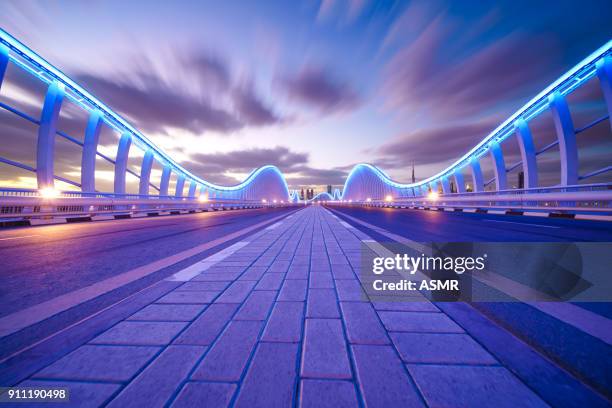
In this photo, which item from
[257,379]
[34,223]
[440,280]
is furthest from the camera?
[34,223]

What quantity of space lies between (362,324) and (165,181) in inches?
1182

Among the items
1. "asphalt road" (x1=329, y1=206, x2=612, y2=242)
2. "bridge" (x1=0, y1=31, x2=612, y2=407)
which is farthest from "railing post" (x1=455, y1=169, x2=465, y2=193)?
"bridge" (x1=0, y1=31, x2=612, y2=407)

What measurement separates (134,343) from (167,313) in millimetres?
451

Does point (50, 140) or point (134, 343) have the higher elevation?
point (50, 140)

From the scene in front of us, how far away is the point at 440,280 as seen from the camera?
2.95 m

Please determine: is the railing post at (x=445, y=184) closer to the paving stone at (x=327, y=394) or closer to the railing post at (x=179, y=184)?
the railing post at (x=179, y=184)

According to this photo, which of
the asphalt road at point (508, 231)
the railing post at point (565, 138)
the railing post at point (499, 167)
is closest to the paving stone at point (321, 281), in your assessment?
the asphalt road at point (508, 231)

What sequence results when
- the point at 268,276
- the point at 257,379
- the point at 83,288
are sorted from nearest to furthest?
the point at 257,379 → the point at 83,288 → the point at 268,276

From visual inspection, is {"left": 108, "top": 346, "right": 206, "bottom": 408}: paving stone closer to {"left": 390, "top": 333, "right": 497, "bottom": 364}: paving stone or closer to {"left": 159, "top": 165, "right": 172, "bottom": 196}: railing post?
{"left": 390, "top": 333, "right": 497, "bottom": 364}: paving stone

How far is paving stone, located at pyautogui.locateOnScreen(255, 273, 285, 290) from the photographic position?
277 centimetres

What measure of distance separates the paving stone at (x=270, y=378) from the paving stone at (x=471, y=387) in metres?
0.67

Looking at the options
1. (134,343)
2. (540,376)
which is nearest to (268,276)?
(134,343)

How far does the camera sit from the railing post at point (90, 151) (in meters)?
15.7

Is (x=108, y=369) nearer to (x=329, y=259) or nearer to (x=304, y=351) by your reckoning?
(x=304, y=351)
